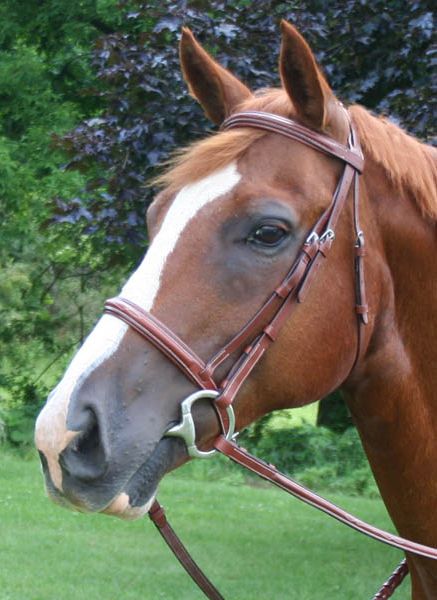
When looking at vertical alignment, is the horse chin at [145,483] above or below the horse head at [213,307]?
below

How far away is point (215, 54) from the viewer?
5.20 meters

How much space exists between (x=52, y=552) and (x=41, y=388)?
643cm

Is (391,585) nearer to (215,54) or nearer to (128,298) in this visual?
(128,298)

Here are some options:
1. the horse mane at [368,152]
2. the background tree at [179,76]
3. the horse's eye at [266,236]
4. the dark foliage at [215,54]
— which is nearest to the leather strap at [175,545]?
the horse's eye at [266,236]

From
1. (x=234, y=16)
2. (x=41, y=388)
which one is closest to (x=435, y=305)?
(x=234, y=16)

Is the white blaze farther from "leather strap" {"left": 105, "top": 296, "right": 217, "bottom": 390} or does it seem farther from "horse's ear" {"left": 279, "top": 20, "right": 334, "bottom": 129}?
"horse's ear" {"left": 279, "top": 20, "right": 334, "bottom": 129}

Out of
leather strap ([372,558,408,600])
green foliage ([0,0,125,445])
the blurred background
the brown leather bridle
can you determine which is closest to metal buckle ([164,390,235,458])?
the brown leather bridle

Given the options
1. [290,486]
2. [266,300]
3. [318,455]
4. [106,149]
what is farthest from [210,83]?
[318,455]

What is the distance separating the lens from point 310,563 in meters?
7.61

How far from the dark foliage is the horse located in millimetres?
2383

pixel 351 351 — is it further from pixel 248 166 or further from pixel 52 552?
pixel 52 552

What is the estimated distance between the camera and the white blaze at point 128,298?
210 centimetres

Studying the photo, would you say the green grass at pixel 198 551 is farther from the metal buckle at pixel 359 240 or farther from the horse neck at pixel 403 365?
the metal buckle at pixel 359 240

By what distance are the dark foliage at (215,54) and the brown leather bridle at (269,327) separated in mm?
2476
